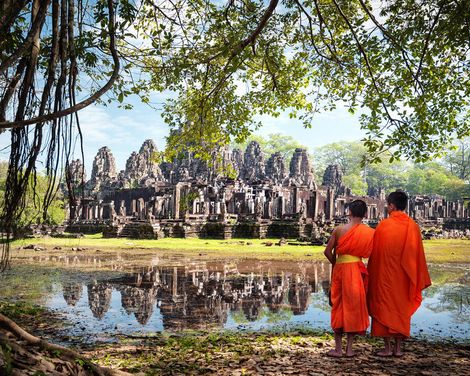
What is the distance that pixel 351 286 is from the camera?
441 cm

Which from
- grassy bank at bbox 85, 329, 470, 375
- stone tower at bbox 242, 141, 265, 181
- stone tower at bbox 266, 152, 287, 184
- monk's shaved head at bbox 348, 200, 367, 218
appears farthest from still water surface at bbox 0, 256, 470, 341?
stone tower at bbox 242, 141, 265, 181

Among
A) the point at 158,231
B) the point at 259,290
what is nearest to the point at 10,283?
the point at 259,290

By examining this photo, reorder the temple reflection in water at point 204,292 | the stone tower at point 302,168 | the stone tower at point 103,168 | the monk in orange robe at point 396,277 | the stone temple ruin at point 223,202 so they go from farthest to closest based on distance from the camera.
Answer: the stone tower at point 103,168, the stone tower at point 302,168, the stone temple ruin at point 223,202, the temple reflection in water at point 204,292, the monk in orange robe at point 396,277

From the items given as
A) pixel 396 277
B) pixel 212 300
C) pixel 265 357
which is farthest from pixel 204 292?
pixel 396 277

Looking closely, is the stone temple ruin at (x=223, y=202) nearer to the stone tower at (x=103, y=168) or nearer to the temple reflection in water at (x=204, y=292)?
the stone tower at (x=103, y=168)

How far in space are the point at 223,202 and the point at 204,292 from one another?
87.7 ft

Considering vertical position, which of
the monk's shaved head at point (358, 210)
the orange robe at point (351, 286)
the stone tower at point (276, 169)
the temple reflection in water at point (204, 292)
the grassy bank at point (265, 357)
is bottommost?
the temple reflection in water at point (204, 292)

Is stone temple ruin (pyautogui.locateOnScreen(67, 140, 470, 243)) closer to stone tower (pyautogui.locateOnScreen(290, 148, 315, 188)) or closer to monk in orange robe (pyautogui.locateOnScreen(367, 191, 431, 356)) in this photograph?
stone tower (pyautogui.locateOnScreen(290, 148, 315, 188))

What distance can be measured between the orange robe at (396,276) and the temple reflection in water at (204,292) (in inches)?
92.0

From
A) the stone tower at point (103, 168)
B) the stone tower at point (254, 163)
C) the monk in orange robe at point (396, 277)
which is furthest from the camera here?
the stone tower at point (103, 168)

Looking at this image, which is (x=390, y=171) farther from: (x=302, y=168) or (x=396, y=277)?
(x=396, y=277)

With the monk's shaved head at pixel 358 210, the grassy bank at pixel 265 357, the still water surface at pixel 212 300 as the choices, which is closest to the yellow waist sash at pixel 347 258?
the monk's shaved head at pixel 358 210

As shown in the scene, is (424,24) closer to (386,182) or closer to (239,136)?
(239,136)

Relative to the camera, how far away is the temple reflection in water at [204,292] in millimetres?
6664
